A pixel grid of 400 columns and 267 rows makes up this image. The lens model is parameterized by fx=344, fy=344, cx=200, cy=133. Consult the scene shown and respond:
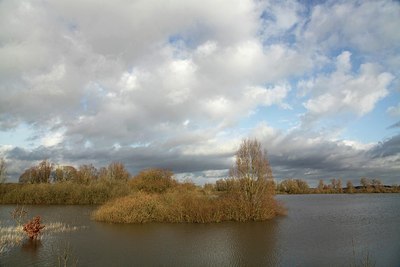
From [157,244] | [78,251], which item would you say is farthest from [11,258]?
[157,244]

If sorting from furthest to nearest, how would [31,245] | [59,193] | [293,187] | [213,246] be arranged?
[293,187] < [59,193] < [213,246] < [31,245]

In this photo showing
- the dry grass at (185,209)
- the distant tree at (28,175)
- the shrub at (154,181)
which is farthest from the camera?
the distant tree at (28,175)

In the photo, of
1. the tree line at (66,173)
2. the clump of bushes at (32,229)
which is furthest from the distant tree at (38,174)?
the clump of bushes at (32,229)

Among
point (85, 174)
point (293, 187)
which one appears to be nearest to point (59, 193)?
point (85, 174)

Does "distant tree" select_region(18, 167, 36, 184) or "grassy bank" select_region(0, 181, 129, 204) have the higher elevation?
→ "distant tree" select_region(18, 167, 36, 184)

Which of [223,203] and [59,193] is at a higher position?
[59,193]

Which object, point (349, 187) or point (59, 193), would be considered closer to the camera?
point (59, 193)

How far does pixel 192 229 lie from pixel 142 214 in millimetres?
6936

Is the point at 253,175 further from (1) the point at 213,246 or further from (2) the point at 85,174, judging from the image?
(2) the point at 85,174

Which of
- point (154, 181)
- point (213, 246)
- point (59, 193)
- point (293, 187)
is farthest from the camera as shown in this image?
point (293, 187)

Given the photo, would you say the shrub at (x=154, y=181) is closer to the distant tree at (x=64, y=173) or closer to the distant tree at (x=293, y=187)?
the distant tree at (x=64, y=173)

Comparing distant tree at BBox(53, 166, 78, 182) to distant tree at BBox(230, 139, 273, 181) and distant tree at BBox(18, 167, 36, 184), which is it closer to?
distant tree at BBox(18, 167, 36, 184)

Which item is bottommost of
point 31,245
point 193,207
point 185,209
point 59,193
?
point 31,245

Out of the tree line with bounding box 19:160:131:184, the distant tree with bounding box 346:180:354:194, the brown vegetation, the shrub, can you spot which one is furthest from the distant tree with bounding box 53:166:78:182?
the distant tree with bounding box 346:180:354:194
